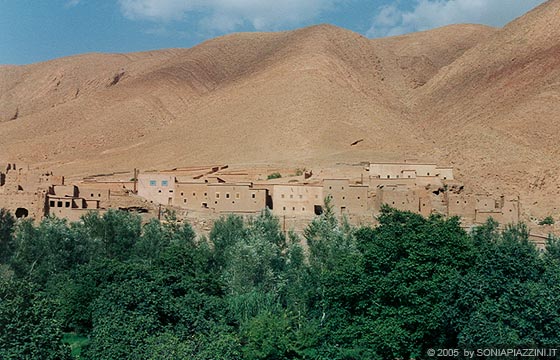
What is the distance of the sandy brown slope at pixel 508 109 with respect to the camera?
4569 centimetres

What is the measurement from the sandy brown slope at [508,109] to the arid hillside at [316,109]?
14 cm

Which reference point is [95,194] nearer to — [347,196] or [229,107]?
[347,196]

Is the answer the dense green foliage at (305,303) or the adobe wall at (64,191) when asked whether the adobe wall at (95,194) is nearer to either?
the adobe wall at (64,191)

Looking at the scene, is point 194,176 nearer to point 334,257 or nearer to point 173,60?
point 334,257

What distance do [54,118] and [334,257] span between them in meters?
56.3

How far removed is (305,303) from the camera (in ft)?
72.1

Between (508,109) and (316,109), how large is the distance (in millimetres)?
14613

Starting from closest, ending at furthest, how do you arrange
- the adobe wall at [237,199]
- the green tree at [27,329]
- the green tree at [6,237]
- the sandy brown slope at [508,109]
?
the green tree at [27,329]
the green tree at [6,237]
the adobe wall at [237,199]
the sandy brown slope at [508,109]

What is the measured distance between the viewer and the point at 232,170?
153ft

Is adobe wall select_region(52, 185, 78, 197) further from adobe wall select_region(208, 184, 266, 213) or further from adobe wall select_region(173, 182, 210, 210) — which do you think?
adobe wall select_region(208, 184, 266, 213)

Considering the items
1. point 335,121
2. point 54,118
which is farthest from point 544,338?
point 54,118

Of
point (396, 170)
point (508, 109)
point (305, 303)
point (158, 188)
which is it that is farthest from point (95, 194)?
point (508, 109)

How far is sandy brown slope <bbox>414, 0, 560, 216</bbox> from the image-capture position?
45688 mm

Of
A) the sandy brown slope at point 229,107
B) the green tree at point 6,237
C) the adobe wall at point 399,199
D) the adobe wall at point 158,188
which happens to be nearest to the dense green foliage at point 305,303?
the green tree at point 6,237
